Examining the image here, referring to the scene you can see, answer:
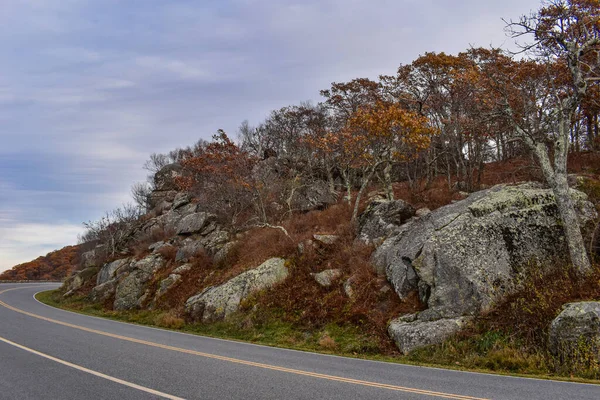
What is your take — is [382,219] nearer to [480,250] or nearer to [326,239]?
[326,239]

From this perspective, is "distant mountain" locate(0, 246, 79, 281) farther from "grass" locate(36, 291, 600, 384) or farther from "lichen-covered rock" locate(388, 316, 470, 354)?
"lichen-covered rock" locate(388, 316, 470, 354)

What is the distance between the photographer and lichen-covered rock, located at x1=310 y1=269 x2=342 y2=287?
18.9m

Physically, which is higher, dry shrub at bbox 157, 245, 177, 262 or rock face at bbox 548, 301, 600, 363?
dry shrub at bbox 157, 245, 177, 262

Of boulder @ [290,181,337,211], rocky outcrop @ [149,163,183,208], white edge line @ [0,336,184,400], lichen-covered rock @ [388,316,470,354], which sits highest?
rocky outcrop @ [149,163,183,208]

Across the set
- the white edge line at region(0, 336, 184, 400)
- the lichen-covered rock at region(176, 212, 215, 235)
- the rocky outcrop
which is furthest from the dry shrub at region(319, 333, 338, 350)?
the rocky outcrop

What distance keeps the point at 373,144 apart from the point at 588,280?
14.9 metres

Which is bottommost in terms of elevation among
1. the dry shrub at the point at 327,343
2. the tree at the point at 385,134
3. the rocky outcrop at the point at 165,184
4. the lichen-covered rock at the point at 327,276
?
the dry shrub at the point at 327,343

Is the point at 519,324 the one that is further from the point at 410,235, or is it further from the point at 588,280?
the point at 410,235

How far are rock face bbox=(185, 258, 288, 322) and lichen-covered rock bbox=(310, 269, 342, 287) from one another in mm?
2261

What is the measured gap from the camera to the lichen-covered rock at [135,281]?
26.9 m

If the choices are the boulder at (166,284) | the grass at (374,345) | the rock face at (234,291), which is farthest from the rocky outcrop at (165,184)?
the rock face at (234,291)

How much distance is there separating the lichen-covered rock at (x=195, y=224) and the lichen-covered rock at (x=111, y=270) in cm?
532

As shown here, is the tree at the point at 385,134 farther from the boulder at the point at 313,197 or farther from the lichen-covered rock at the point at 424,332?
the lichen-covered rock at the point at 424,332

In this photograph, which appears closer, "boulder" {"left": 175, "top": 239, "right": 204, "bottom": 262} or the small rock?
the small rock
